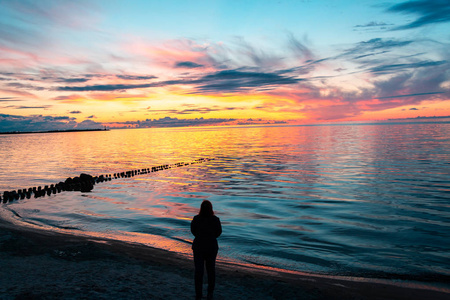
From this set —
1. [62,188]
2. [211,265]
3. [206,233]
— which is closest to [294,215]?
[211,265]

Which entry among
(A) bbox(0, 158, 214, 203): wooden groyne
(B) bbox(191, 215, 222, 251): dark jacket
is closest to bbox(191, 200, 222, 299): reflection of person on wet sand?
(B) bbox(191, 215, 222, 251): dark jacket

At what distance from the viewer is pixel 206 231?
7.63 m

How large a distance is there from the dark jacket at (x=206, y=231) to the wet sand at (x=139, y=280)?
72.3 inches

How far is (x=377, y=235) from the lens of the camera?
15359 mm

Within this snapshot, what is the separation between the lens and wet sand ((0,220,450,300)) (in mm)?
8750

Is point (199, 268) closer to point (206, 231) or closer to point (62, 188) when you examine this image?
point (206, 231)

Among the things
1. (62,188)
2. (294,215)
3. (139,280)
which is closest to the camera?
(139,280)

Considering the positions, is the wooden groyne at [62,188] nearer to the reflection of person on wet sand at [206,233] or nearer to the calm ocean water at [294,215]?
the calm ocean water at [294,215]

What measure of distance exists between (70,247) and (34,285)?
381 cm

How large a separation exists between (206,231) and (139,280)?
3.58m

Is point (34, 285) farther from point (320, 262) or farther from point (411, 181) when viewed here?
point (411, 181)


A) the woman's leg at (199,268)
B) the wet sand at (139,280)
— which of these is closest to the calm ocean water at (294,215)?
the wet sand at (139,280)

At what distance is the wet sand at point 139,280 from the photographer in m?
8.75

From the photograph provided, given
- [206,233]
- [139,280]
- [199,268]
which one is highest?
[206,233]
